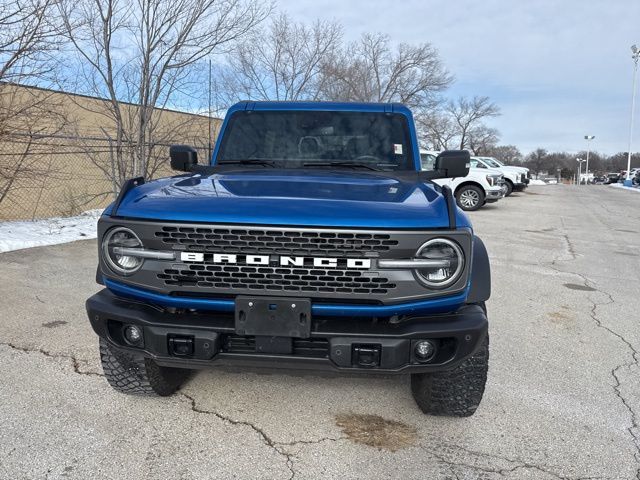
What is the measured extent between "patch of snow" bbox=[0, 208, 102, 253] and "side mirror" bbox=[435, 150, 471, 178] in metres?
6.75

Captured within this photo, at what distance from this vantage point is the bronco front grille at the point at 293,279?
2.38 m

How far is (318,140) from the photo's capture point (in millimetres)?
3826

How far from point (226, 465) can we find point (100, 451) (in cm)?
66

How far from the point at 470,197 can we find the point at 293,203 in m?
14.7

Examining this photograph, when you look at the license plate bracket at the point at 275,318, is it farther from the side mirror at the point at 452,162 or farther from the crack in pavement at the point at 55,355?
the side mirror at the point at 452,162

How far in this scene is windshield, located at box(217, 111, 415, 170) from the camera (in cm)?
371

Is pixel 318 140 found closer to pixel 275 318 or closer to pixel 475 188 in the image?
pixel 275 318

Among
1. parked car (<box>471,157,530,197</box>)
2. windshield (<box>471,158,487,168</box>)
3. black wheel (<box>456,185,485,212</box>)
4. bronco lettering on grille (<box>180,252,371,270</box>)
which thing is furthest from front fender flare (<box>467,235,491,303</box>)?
parked car (<box>471,157,530,197</box>)

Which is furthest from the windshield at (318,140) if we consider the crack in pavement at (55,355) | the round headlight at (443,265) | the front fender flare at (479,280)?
the crack in pavement at (55,355)

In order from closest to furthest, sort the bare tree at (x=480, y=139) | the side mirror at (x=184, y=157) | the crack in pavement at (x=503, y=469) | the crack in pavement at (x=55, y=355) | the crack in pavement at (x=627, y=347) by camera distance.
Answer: the crack in pavement at (x=503, y=469)
the crack in pavement at (x=627, y=347)
the crack in pavement at (x=55, y=355)
the side mirror at (x=184, y=157)
the bare tree at (x=480, y=139)

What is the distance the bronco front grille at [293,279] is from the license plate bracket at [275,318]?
0.23ft

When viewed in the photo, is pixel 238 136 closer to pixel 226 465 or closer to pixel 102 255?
pixel 102 255

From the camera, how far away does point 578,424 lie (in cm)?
298

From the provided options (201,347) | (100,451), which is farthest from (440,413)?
(100,451)
